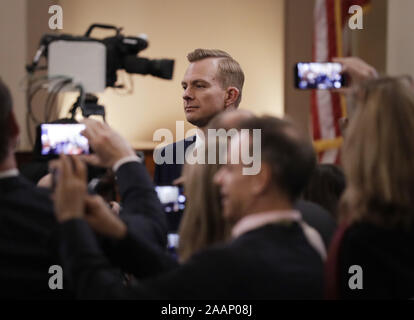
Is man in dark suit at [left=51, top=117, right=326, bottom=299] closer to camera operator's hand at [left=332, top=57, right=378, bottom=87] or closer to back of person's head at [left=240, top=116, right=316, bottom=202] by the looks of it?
back of person's head at [left=240, top=116, right=316, bottom=202]

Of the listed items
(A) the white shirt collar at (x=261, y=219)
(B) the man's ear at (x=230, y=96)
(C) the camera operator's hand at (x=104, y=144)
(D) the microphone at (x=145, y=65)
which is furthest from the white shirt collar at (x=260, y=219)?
(B) the man's ear at (x=230, y=96)

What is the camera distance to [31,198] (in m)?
1.31

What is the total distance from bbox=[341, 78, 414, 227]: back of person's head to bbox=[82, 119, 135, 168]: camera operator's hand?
0.52 meters

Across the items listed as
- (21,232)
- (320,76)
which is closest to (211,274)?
(21,232)

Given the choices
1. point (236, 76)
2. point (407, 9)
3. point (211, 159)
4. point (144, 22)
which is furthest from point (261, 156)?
A: point (144, 22)

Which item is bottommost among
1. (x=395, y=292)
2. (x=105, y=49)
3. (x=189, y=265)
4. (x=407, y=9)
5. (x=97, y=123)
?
(x=395, y=292)

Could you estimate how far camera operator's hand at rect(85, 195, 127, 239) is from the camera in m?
1.24

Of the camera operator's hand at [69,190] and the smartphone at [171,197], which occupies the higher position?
the camera operator's hand at [69,190]

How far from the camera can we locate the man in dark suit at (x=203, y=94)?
254cm

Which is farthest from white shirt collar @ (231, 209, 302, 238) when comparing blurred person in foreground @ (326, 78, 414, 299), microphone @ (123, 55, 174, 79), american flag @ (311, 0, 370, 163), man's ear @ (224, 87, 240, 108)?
american flag @ (311, 0, 370, 163)

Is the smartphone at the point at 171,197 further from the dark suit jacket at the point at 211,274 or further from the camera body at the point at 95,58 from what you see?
the dark suit jacket at the point at 211,274

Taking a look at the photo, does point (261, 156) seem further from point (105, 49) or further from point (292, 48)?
point (292, 48)

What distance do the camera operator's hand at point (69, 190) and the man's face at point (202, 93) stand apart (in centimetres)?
135

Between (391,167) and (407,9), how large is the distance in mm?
3209
